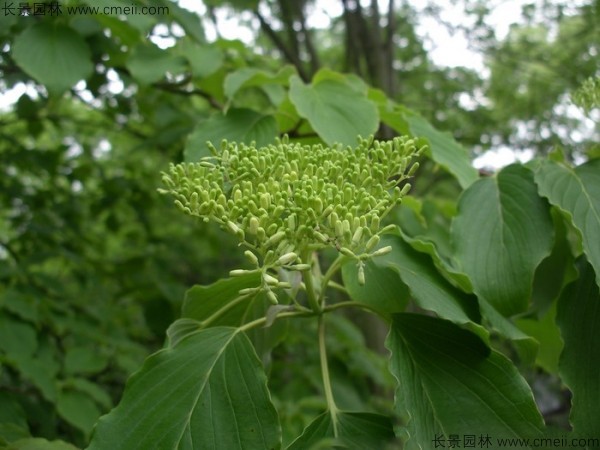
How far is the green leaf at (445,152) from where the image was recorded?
4.06 feet

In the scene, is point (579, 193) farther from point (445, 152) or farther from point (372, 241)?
point (372, 241)

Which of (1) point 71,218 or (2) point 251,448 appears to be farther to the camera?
(1) point 71,218

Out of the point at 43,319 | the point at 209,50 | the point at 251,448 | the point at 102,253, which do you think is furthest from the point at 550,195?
the point at 102,253

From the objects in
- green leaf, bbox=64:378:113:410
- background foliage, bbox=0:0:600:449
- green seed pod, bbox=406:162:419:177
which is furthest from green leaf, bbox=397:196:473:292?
green leaf, bbox=64:378:113:410

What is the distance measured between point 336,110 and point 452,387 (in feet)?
2.16

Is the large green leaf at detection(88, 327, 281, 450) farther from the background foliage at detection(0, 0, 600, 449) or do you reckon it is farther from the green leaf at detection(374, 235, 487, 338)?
the green leaf at detection(374, 235, 487, 338)

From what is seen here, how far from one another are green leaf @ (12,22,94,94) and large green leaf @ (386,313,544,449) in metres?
1.03

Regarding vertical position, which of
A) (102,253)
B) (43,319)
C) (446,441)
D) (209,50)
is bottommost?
(102,253)

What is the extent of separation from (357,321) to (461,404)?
4.87 m

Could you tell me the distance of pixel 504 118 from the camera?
16.0 ft

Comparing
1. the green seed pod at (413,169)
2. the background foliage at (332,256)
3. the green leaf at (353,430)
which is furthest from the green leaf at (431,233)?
the green leaf at (353,430)

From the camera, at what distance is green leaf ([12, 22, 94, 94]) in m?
1.42

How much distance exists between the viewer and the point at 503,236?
1054mm

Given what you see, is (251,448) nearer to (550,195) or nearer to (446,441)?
(446,441)
